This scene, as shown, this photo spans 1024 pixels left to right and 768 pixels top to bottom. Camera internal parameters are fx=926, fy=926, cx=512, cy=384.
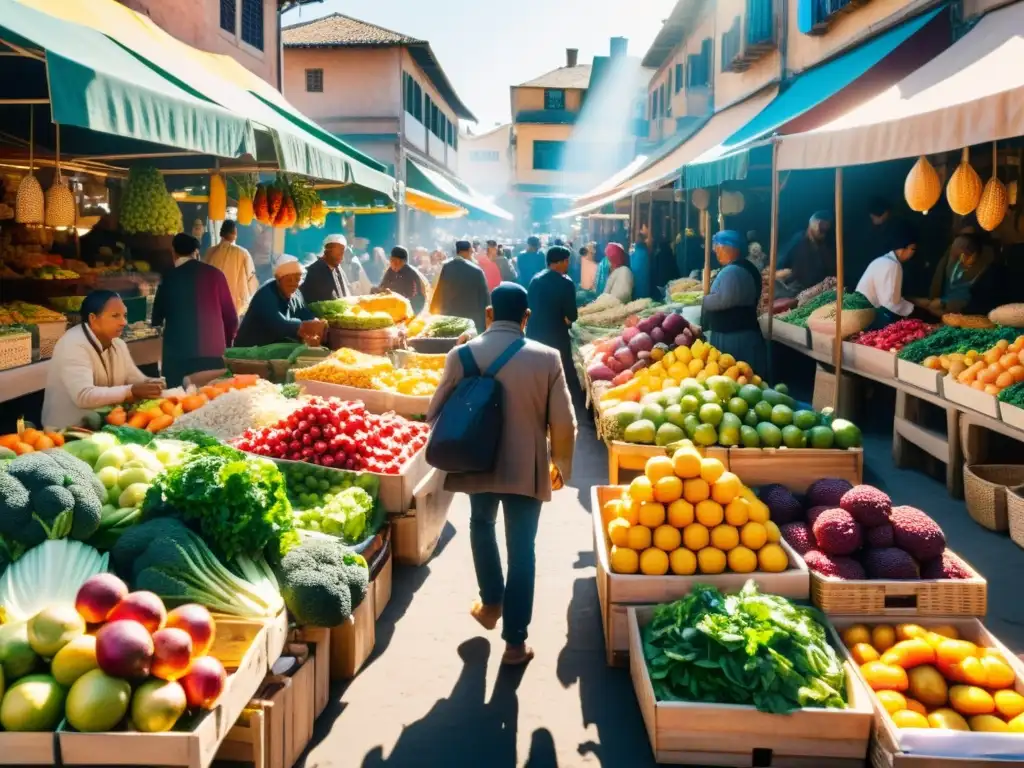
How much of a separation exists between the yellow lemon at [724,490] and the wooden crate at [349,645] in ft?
6.06

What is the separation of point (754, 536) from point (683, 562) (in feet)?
1.23

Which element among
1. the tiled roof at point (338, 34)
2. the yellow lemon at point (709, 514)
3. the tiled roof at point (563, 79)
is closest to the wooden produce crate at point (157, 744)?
the yellow lemon at point (709, 514)

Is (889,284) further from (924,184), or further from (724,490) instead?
(724,490)

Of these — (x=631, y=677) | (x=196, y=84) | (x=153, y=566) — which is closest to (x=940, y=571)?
(x=631, y=677)

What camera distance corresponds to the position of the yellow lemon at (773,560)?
4.45 metres

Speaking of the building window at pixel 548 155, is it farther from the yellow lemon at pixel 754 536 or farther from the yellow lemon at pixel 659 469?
the yellow lemon at pixel 754 536

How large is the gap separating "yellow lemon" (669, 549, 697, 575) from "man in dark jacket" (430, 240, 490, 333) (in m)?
8.12

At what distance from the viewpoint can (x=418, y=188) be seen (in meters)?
20.1

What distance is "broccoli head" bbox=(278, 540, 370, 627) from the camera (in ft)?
12.7

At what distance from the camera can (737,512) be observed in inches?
180

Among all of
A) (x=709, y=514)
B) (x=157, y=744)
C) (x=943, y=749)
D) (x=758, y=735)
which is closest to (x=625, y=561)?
(x=709, y=514)

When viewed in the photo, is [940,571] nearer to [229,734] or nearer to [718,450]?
[718,450]

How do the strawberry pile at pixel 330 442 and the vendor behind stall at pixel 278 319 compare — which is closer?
the strawberry pile at pixel 330 442

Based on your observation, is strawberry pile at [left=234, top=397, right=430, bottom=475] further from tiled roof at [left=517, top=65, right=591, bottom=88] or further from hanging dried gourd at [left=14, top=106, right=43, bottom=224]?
tiled roof at [left=517, top=65, right=591, bottom=88]
